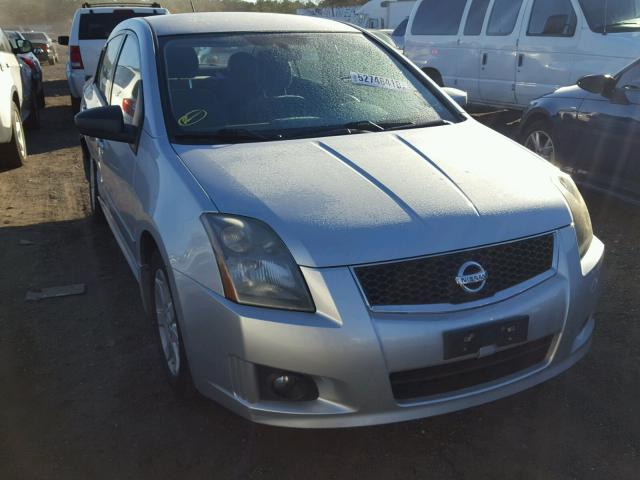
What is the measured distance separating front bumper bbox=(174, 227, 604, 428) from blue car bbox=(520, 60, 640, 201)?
123 inches

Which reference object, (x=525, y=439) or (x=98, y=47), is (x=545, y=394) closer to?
(x=525, y=439)

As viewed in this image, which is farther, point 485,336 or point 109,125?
point 109,125

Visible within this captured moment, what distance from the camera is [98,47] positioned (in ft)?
37.2

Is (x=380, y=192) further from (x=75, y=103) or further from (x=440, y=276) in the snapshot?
(x=75, y=103)

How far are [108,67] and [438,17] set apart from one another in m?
7.44

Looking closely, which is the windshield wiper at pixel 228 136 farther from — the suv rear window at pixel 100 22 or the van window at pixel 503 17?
the suv rear window at pixel 100 22

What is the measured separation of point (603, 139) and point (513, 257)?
3577 millimetres

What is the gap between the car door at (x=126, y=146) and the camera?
3.58 m

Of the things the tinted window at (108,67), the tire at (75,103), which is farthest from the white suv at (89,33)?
the tinted window at (108,67)

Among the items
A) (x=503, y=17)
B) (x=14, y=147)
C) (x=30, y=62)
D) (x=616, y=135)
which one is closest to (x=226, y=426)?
(x=616, y=135)

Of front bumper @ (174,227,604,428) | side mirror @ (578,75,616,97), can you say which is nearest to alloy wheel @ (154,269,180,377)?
front bumper @ (174,227,604,428)

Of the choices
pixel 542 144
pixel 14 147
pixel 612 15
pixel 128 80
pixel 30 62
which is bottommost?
pixel 14 147

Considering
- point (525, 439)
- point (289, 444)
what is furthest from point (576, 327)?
point (289, 444)

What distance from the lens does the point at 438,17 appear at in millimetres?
11125
